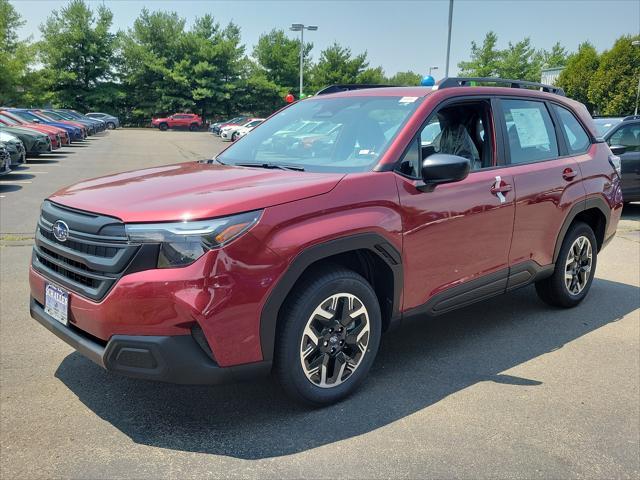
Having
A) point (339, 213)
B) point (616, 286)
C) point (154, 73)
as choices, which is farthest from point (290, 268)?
point (154, 73)

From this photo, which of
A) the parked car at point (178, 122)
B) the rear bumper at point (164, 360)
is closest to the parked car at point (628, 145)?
the rear bumper at point (164, 360)

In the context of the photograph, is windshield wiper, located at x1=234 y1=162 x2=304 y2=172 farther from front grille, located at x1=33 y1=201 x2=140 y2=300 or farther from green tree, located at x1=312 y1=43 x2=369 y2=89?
green tree, located at x1=312 y1=43 x2=369 y2=89

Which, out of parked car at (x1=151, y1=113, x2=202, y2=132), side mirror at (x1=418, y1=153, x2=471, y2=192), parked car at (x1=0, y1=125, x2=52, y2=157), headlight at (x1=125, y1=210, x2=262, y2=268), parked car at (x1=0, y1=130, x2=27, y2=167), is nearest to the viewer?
headlight at (x1=125, y1=210, x2=262, y2=268)

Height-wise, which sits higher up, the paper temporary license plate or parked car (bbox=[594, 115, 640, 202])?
parked car (bbox=[594, 115, 640, 202])

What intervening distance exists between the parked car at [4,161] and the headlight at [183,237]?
Result: 1191cm

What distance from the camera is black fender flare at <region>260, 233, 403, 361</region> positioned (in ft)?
9.53

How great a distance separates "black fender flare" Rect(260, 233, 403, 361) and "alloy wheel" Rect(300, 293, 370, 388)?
0.76ft

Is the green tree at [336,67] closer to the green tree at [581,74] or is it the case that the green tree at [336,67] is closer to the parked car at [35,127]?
the green tree at [581,74]

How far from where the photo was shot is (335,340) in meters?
3.30

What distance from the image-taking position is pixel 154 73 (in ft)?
205

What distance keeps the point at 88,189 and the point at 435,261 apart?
2.15 m

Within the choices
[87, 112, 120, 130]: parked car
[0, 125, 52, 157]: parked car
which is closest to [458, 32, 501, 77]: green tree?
[87, 112, 120, 130]: parked car

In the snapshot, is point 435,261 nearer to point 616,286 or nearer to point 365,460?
point 365,460

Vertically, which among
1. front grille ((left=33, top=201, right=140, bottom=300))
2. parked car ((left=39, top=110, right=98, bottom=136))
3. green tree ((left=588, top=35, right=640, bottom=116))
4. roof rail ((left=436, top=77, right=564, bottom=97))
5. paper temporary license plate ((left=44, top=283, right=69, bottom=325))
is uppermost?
green tree ((left=588, top=35, right=640, bottom=116))
